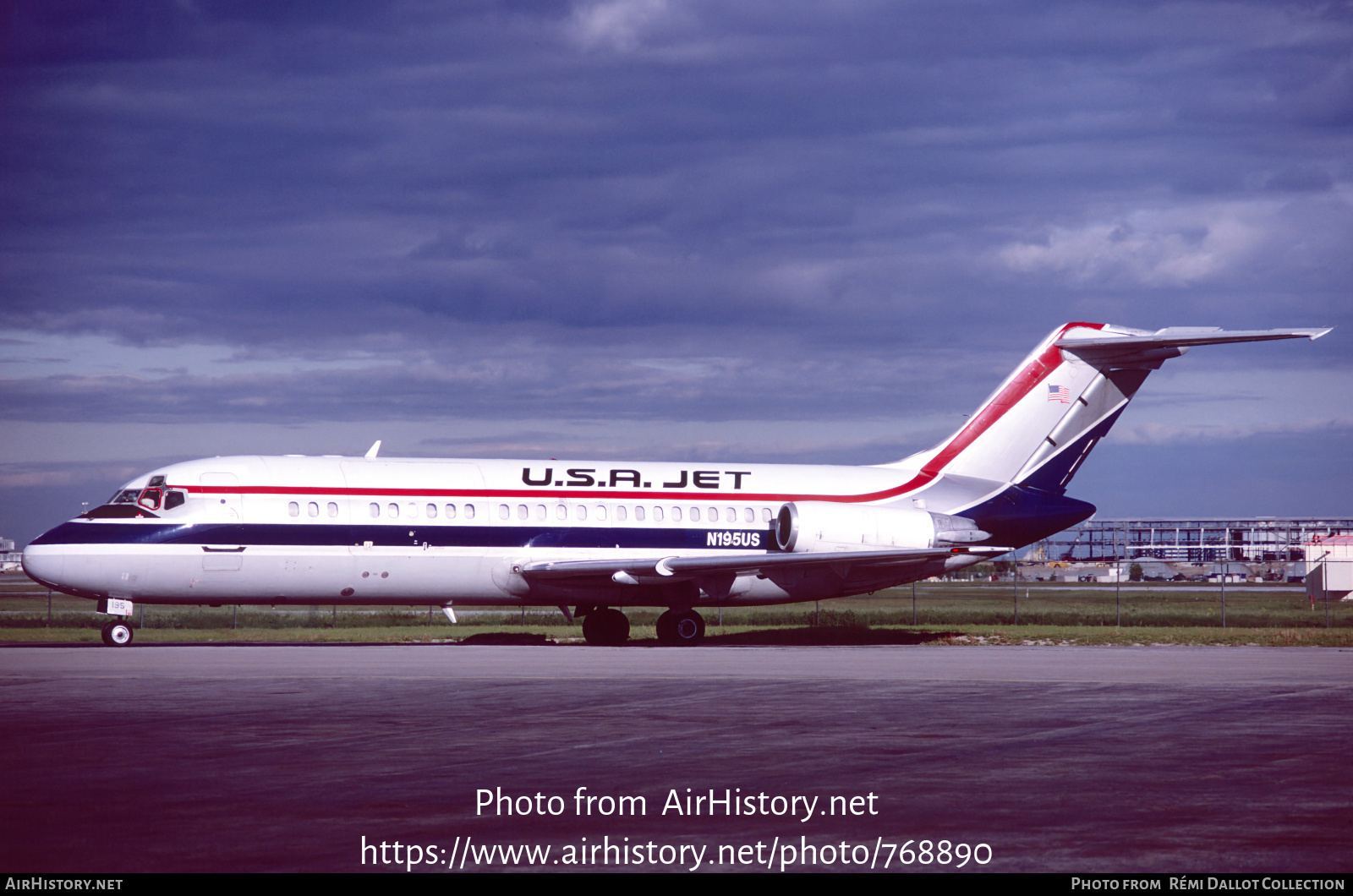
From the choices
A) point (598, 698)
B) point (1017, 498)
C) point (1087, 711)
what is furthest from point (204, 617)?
point (1087, 711)

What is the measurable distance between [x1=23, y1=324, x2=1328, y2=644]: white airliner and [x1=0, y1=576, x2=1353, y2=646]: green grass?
2519mm

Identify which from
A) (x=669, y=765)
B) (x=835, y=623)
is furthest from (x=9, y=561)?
(x=669, y=765)

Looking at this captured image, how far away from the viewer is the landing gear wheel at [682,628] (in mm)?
31406

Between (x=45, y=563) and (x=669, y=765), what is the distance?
1991 centimetres

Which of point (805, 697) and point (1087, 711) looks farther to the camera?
point (805, 697)

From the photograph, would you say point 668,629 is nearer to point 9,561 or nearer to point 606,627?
point 606,627

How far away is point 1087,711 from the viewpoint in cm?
1619

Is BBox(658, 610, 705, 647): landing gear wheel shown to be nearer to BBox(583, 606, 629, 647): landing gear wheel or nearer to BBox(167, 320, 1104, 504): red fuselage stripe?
BBox(583, 606, 629, 647): landing gear wheel

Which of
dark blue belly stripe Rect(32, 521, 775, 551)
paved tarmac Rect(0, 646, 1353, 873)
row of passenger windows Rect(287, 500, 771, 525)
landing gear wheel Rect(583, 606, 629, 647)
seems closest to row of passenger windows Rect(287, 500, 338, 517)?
row of passenger windows Rect(287, 500, 771, 525)

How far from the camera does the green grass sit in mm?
33750
